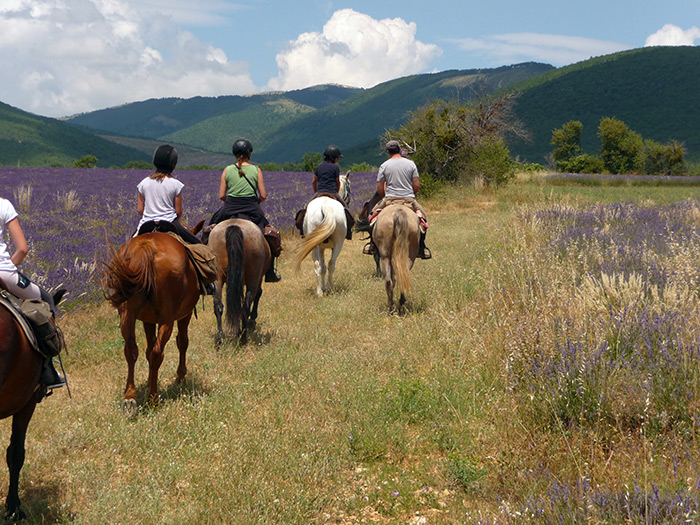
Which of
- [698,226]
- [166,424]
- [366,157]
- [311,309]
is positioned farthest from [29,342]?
[366,157]

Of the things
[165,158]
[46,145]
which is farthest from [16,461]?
[46,145]

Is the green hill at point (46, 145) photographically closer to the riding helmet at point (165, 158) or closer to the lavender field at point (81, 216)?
the lavender field at point (81, 216)

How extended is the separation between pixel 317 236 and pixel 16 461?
6.44 metres

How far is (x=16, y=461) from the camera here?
328 centimetres

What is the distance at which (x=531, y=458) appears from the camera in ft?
11.8

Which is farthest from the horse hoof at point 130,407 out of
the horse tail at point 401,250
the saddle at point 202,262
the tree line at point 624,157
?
the tree line at point 624,157

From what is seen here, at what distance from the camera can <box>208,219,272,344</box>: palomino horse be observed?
21.3ft

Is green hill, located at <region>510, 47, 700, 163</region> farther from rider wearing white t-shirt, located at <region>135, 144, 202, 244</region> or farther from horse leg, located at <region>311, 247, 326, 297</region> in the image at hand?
rider wearing white t-shirt, located at <region>135, 144, 202, 244</region>

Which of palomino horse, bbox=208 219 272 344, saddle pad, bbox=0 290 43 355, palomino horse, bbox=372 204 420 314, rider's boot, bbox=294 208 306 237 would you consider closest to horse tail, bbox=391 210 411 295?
palomino horse, bbox=372 204 420 314

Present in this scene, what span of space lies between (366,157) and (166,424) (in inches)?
6739

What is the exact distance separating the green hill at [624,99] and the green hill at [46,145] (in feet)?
346

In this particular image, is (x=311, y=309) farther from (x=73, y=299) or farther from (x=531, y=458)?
(x=531, y=458)

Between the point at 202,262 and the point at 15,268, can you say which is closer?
the point at 15,268

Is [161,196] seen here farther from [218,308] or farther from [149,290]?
[218,308]
